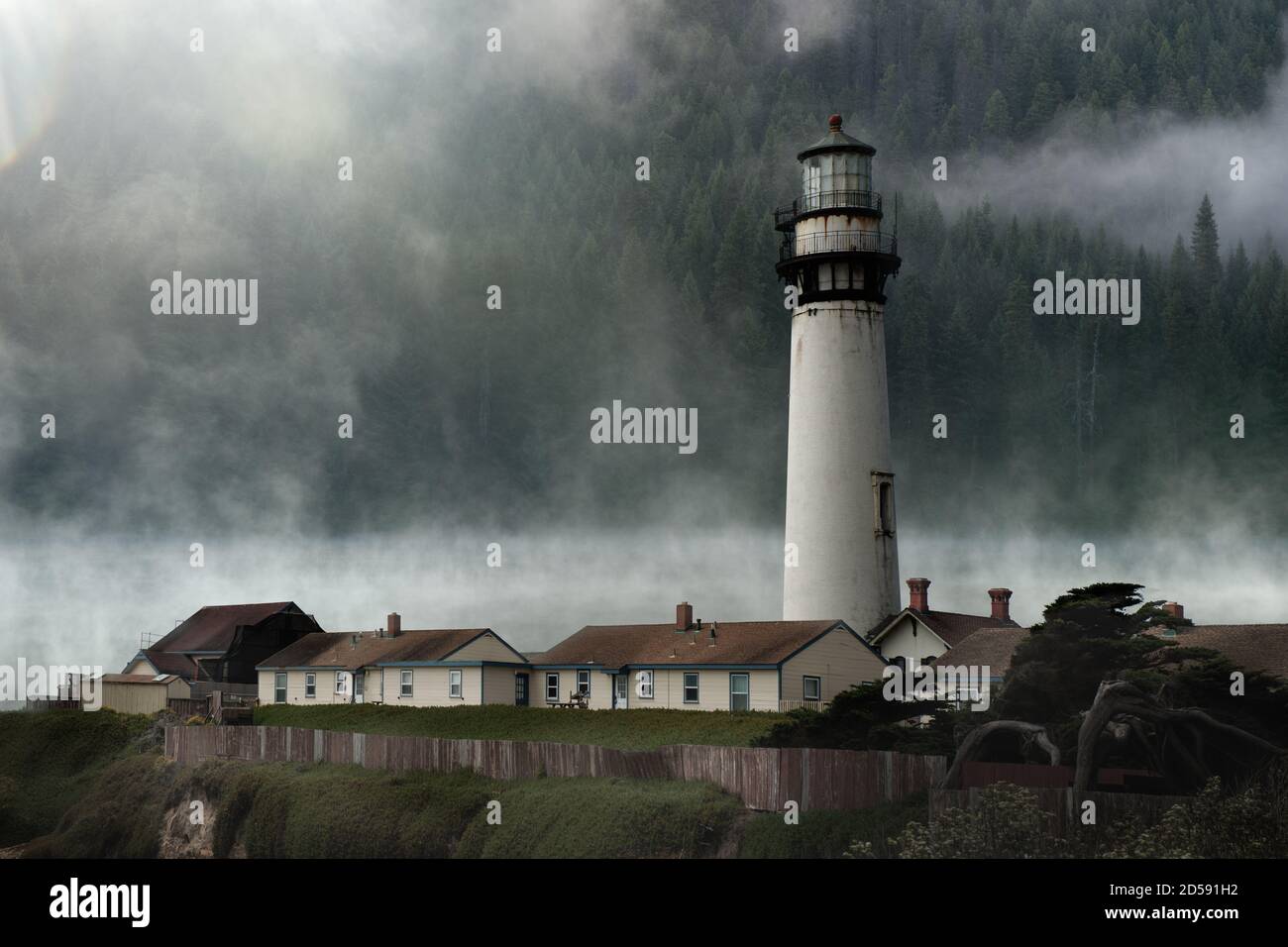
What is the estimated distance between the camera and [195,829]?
5469cm

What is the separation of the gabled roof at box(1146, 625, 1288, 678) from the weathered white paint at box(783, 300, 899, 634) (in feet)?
41.9

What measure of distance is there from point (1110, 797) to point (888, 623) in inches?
1022

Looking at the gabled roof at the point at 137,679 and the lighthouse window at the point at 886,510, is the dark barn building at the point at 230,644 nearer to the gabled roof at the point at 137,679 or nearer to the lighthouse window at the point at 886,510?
the gabled roof at the point at 137,679

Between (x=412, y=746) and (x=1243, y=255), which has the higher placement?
(x=1243, y=255)

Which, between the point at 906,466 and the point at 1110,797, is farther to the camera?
the point at 906,466

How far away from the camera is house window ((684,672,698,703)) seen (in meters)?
53.5

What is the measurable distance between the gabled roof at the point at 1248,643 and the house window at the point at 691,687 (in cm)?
1653

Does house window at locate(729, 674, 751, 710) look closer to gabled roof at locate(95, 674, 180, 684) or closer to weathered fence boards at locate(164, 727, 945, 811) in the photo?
weathered fence boards at locate(164, 727, 945, 811)

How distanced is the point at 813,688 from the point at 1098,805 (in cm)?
2250

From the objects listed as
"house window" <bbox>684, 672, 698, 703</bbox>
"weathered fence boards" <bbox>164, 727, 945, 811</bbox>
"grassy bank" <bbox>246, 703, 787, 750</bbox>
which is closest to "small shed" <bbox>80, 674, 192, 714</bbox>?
"grassy bank" <bbox>246, 703, 787, 750</bbox>

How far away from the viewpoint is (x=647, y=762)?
Result: 41.2 m
